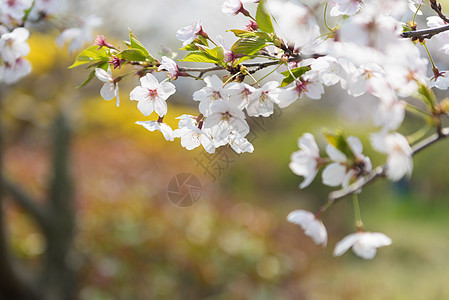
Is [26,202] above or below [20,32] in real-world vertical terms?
below

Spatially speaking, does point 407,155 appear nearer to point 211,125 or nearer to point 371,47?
point 371,47

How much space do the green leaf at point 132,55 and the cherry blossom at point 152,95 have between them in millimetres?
29

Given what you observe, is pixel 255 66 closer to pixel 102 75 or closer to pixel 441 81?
pixel 102 75

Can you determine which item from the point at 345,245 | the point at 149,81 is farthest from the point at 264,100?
the point at 345,245

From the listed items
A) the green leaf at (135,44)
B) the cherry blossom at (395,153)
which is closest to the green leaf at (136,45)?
the green leaf at (135,44)

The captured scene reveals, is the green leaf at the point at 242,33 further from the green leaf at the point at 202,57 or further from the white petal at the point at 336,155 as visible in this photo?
the white petal at the point at 336,155

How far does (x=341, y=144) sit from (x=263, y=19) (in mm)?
202

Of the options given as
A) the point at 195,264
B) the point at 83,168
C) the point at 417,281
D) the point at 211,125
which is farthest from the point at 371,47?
the point at 83,168

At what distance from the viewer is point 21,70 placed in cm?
100

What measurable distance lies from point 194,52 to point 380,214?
5952 millimetres

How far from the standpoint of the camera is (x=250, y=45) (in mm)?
680

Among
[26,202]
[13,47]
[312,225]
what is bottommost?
[26,202]

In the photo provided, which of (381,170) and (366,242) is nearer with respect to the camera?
(381,170)

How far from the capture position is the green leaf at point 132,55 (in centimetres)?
70
